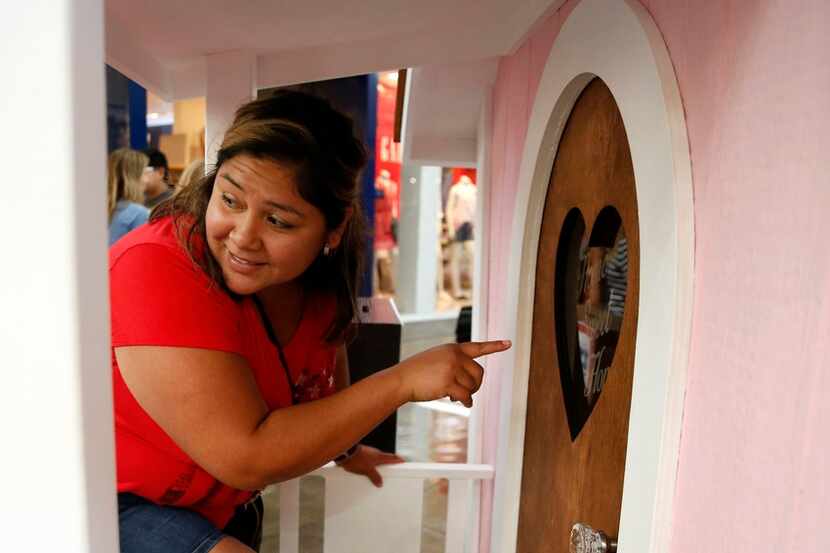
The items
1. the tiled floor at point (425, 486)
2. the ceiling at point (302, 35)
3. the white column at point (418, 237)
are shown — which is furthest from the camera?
the white column at point (418, 237)

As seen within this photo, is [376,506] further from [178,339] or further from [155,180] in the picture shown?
[155,180]

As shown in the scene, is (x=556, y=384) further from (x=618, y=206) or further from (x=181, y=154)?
(x=181, y=154)

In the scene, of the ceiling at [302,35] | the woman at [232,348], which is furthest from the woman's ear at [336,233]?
the ceiling at [302,35]

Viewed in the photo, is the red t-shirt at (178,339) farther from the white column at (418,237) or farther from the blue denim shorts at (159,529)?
the white column at (418,237)

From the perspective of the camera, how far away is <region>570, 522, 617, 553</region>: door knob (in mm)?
1122

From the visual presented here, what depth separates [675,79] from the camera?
884 mm

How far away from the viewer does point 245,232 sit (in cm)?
122

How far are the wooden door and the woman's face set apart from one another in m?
0.52

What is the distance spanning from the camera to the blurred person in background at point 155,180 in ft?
15.9

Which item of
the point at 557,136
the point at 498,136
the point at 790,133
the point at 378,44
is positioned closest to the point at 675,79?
the point at 790,133

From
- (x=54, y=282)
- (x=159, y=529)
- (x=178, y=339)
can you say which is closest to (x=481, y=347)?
(x=178, y=339)

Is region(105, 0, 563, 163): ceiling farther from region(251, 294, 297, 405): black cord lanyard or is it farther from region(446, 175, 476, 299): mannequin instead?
region(446, 175, 476, 299): mannequin

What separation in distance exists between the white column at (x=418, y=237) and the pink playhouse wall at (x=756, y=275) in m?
7.72

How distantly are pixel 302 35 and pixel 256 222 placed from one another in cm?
71
